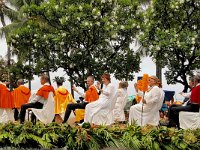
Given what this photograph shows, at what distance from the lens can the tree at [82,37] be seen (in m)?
21.0

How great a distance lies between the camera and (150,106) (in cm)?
1258

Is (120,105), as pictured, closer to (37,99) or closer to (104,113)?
(104,113)

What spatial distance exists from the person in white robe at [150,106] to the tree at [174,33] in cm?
682

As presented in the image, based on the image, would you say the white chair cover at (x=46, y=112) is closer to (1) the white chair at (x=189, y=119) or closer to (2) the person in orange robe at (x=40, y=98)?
(2) the person in orange robe at (x=40, y=98)

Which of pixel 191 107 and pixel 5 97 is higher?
pixel 5 97

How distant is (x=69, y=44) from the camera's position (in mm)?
21828

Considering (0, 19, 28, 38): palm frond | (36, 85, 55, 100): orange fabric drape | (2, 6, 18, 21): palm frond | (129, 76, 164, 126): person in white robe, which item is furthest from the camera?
(2, 6, 18, 21): palm frond

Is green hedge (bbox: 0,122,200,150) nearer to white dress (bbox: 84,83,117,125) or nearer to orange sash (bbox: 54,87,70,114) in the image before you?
white dress (bbox: 84,83,117,125)

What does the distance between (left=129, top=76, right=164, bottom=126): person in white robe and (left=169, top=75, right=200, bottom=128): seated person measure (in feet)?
1.77

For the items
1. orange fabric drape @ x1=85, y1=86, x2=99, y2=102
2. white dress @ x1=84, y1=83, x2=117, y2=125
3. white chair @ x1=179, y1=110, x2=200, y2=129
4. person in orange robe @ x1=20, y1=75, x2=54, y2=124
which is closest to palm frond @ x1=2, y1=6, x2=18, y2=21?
orange fabric drape @ x1=85, y1=86, x2=99, y2=102

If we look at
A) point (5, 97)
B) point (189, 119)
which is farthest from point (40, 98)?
point (189, 119)

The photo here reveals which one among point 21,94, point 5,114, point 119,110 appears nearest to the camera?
point 5,114

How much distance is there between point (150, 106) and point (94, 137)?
11.3 feet

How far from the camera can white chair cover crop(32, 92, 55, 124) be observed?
43.5 feet
